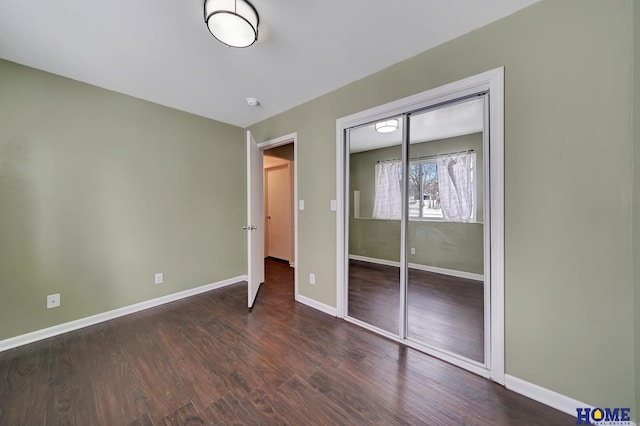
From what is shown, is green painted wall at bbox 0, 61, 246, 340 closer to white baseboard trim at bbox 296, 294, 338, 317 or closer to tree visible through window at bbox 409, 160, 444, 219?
white baseboard trim at bbox 296, 294, 338, 317

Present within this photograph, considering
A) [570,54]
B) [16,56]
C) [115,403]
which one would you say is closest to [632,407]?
[570,54]

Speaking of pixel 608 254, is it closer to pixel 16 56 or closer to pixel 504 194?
pixel 504 194

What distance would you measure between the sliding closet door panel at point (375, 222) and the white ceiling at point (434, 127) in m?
0.01

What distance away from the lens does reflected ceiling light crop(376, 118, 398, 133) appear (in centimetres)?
217

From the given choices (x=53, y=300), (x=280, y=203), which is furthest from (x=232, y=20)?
(x=280, y=203)

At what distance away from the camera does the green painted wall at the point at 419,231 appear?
1879 mm

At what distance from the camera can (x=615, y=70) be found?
1196 millimetres

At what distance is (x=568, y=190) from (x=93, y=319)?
165 inches

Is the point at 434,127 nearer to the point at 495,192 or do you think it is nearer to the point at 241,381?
the point at 495,192

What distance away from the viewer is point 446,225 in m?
2.13

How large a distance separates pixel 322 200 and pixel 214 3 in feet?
6.03

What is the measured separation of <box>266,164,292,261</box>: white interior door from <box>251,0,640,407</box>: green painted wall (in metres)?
3.77

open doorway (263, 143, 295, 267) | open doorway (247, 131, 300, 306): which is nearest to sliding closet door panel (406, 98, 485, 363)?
open doorway (247, 131, 300, 306)

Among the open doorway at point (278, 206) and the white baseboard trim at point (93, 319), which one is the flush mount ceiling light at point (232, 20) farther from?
the white baseboard trim at point (93, 319)
